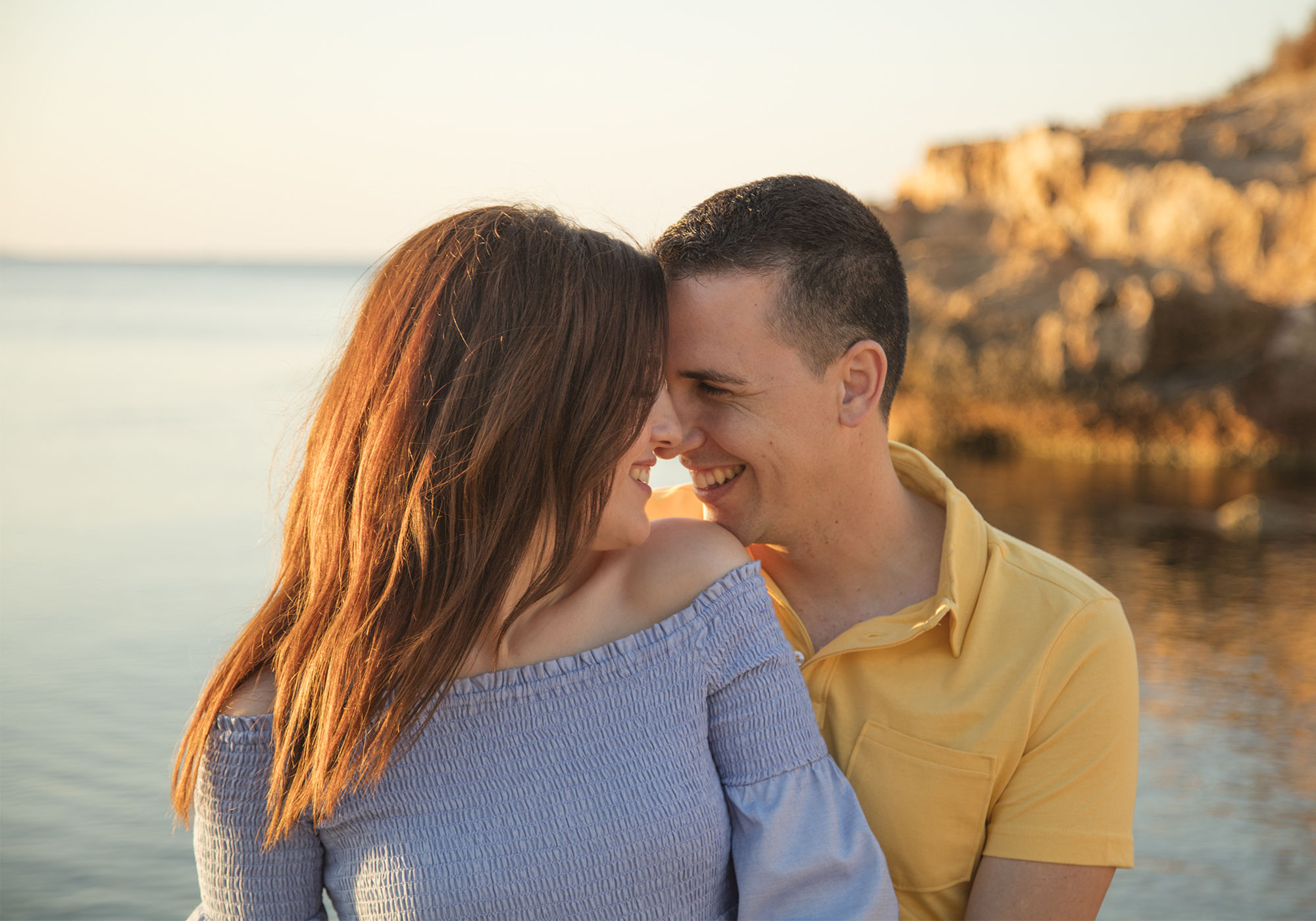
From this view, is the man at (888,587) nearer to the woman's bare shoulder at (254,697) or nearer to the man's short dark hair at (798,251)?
the man's short dark hair at (798,251)

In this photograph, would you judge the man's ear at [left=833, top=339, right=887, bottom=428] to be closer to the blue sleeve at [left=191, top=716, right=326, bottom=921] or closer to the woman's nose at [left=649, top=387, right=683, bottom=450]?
the woman's nose at [left=649, top=387, right=683, bottom=450]

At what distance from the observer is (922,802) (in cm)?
229

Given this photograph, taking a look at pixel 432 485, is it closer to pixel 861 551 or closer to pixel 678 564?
pixel 678 564

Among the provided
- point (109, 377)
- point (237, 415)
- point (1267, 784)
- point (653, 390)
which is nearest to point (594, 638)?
point (653, 390)

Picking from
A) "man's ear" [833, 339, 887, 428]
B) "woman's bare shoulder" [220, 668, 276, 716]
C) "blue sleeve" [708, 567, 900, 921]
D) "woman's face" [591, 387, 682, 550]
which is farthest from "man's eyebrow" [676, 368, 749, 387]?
"woman's bare shoulder" [220, 668, 276, 716]

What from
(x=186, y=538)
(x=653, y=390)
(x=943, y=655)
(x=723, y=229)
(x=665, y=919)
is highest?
(x=723, y=229)

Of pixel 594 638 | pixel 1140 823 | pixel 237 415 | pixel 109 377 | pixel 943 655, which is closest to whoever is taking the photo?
pixel 594 638

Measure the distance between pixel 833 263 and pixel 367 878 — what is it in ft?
5.26

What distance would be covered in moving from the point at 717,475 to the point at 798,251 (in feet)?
1.75

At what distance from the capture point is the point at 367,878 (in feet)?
6.23

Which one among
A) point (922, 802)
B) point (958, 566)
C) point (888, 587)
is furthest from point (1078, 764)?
point (888, 587)

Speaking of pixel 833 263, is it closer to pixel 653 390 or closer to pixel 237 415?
pixel 653 390

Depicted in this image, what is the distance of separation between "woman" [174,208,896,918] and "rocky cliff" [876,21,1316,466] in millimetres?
16490

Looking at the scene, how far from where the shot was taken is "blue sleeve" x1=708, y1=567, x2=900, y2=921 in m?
1.94
